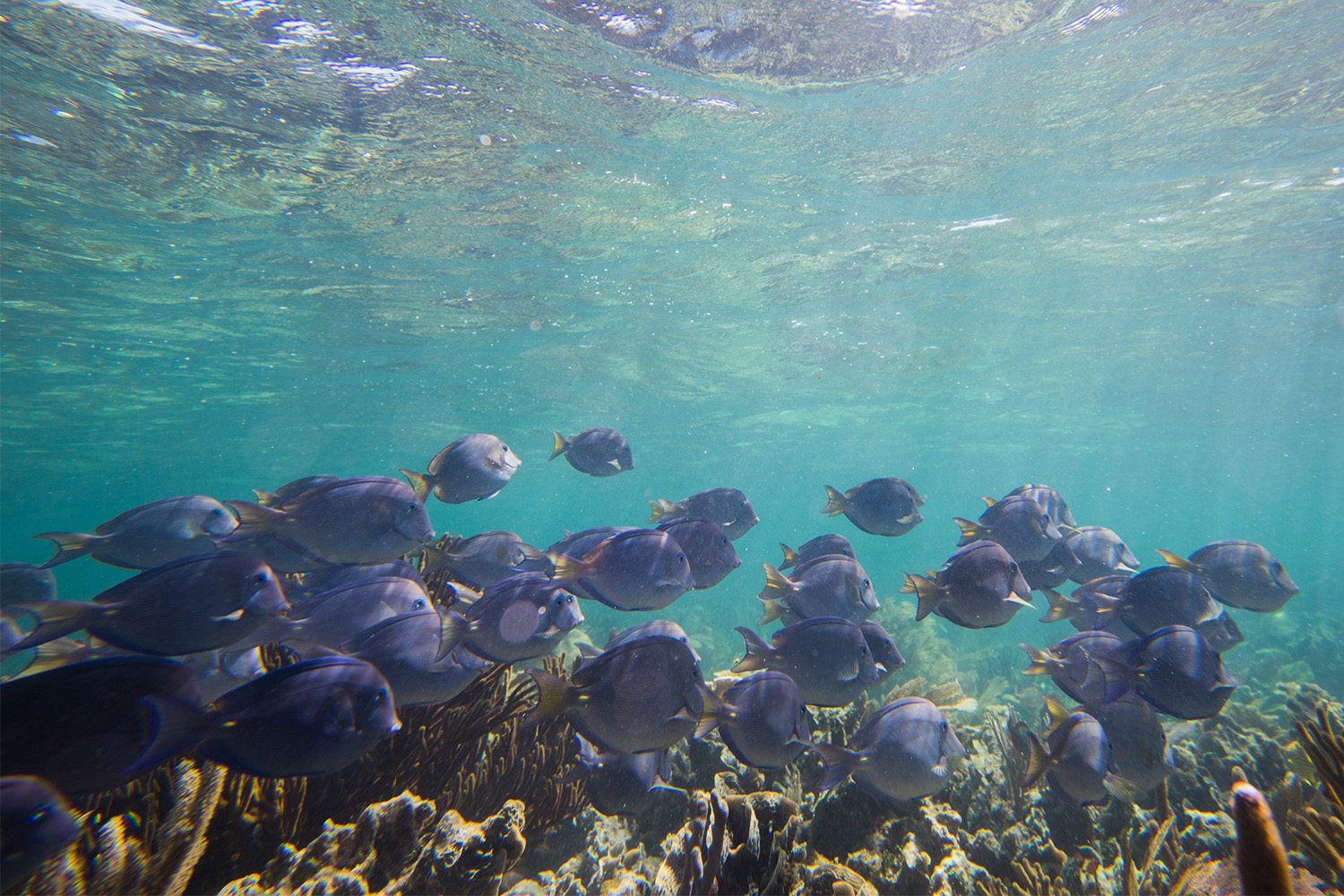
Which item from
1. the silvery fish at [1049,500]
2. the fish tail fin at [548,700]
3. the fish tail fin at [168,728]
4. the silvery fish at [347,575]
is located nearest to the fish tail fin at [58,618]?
Result: the fish tail fin at [168,728]

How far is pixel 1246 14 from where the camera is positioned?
9.02 metres

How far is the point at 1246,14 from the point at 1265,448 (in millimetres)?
52265

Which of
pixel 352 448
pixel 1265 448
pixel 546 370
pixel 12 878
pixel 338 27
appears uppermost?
pixel 338 27

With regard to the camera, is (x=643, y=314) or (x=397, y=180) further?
(x=643, y=314)

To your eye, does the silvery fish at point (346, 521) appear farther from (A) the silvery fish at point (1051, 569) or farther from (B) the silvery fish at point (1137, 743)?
(A) the silvery fish at point (1051, 569)

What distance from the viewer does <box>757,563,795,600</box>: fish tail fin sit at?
4.57m

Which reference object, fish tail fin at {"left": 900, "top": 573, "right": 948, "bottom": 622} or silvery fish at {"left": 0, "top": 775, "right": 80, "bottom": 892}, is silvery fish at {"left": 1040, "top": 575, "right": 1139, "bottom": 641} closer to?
fish tail fin at {"left": 900, "top": 573, "right": 948, "bottom": 622}

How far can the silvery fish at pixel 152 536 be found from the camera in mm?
4016

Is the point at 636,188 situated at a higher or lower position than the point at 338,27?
lower

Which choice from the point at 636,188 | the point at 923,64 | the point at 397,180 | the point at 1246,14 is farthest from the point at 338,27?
the point at 1246,14

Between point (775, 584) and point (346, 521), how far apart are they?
3.31m

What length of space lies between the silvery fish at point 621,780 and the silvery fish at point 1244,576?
4933 millimetres

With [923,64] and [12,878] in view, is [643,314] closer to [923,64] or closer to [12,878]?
[923,64]

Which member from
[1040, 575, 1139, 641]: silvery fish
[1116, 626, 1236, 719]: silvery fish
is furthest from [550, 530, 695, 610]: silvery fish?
[1040, 575, 1139, 641]: silvery fish
